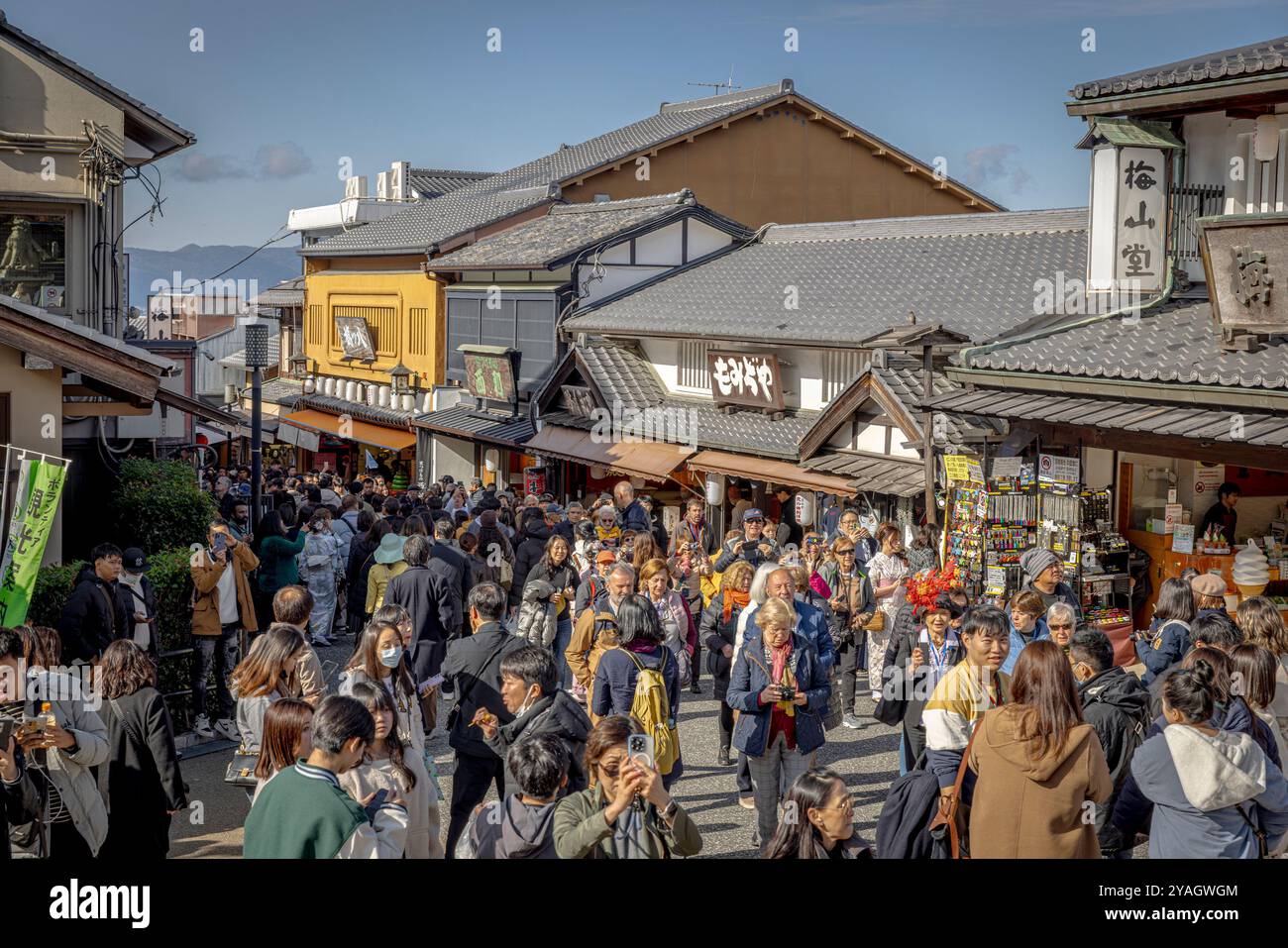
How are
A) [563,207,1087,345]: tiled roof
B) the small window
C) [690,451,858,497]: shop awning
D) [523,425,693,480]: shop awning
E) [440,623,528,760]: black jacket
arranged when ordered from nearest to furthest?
[440,623,528,760]: black jacket → [690,451,858,497]: shop awning → the small window → [563,207,1087,345]: tiled roof → [523,425,693,480]: shop awning

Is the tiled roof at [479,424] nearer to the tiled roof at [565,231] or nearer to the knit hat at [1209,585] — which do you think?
the tiled roof at [565,231]

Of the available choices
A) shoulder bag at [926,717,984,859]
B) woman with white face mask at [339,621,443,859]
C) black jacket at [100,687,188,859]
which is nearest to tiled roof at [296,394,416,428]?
woman with white face mask at [339,621,443,859]

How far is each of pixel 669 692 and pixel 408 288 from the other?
89.2ft

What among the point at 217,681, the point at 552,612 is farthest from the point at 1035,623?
the point at 217,681

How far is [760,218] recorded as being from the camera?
3356cm

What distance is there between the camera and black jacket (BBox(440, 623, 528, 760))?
7.89 meters

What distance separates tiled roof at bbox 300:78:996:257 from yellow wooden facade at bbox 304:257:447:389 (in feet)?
2.37

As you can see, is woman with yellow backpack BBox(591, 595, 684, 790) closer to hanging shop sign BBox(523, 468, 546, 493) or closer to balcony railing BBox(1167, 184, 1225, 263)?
balcony railing BBox(1167, 184, 1225, 263)

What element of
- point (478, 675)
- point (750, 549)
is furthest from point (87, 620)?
point (750, 549)

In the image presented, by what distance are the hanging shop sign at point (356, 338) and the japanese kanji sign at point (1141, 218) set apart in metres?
26.0

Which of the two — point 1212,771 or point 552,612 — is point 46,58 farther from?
point 1212,771

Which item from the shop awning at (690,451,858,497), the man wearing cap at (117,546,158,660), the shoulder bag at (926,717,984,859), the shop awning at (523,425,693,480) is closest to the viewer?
the shoulder bag at (926,717,984,859)

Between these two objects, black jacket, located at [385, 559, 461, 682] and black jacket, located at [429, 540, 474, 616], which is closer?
black jacket, located at [385, 559, 461, 682]

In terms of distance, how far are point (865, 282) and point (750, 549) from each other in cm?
892
